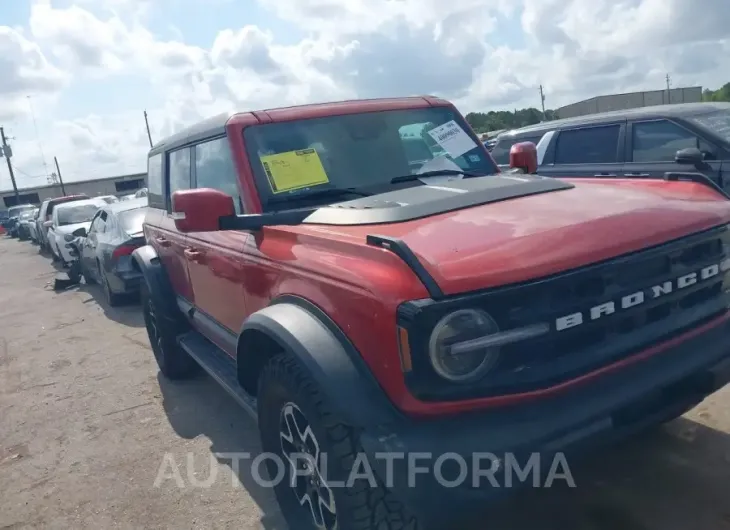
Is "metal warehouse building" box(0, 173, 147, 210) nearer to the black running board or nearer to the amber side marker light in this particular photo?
the black running board

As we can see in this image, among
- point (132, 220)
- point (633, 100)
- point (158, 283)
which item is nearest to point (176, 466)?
point (158, 283)

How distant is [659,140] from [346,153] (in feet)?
15.4

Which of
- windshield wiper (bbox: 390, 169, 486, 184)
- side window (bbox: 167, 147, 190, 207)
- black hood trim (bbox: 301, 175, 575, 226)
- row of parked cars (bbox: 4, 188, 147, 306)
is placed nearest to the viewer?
black hood trim (bbox: 301, 175, 575, 226)

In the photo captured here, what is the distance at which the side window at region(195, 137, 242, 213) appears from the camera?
11.5 feet

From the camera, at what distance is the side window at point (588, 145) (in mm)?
7317

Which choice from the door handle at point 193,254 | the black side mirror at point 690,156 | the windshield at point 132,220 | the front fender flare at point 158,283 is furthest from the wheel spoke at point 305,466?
the windshield at point 132,220

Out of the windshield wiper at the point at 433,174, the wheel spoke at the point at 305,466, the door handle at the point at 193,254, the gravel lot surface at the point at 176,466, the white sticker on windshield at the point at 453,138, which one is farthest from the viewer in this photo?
the door handle at the point at 193,254

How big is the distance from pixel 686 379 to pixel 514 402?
2.46 ft

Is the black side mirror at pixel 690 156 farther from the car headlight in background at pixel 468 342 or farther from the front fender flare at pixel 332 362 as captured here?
the front fender flare at pixel 332 362

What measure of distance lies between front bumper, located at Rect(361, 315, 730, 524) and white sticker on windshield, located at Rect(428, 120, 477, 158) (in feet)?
6.16

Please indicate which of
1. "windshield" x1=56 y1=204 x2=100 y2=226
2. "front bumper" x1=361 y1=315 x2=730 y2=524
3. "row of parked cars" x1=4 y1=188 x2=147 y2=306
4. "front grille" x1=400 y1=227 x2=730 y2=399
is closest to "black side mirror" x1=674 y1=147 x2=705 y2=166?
"front grille" x1=400 y1=227 x2=730 y2=399

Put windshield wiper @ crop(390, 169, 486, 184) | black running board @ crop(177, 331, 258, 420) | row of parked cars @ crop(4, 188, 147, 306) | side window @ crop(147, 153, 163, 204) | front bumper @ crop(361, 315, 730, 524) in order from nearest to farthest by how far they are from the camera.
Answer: front bumper @ crop(361, 315, 730, 524), black running board @ crop(177, 331, 258, 420), windshield wiper @ crop(390, 169, 486, 184), side window @ crop(147, 153, 163, 204), row of parked cars @ crop(4, 188, 147, 306)

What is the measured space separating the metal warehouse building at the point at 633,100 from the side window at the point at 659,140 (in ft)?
107

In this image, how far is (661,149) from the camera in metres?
6.89
